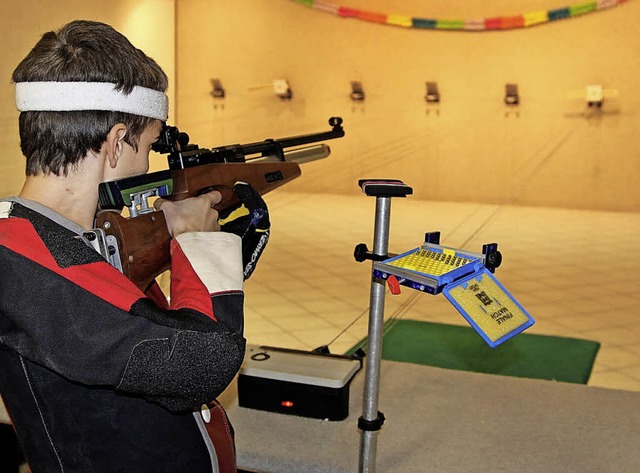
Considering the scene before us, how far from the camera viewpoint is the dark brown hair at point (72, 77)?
951 millimetres

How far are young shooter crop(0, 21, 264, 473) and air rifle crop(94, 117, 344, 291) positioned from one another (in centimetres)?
3

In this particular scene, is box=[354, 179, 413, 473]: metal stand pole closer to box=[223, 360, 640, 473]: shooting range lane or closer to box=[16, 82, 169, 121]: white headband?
box=[223, 360, 640, 473]: shooting range lane

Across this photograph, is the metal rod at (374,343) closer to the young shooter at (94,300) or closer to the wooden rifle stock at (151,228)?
the wooden rifle stock at (151,228)

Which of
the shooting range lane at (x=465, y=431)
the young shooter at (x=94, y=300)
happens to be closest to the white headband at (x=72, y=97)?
the young shooter at (x=94, y=300)

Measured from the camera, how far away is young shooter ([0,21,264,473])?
0.89m

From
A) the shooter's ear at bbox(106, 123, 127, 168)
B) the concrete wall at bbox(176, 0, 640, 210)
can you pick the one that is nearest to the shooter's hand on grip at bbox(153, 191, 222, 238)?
the shooter's ear at bbox(106, 123, 127, 168)

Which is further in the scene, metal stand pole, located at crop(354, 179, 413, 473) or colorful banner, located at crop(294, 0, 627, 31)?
colorful banner, located at crop(294, 0, 627, 31)

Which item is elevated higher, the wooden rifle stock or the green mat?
the wooden rifle stock

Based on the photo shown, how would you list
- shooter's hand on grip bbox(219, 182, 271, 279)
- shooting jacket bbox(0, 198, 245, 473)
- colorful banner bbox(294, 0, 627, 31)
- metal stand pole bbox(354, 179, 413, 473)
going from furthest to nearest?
colorful banner bbox(294, 0, 627, 31)
metal stand pole bbox(354, 179, 413, 473)
shooter's hand on grip bbox(219, 182, 271, 279)
shooting jacket bbox(0, 198, 245, 473)

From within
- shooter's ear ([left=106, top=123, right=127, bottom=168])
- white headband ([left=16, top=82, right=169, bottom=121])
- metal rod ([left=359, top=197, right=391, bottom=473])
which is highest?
white headband ([left=16, top=82, right=169, bottom=121])

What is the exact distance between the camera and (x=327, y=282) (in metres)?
4.46

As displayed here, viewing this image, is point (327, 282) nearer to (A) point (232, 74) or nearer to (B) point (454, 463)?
(B) point (454, 463)

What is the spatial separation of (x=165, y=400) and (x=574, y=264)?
447 centimetres

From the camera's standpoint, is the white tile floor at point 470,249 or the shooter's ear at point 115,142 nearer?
the shooter's ear at point 115,142
